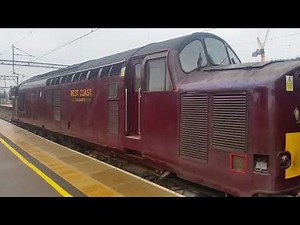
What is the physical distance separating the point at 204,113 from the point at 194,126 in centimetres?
33

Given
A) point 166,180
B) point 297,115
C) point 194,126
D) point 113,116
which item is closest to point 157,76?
point 194,126

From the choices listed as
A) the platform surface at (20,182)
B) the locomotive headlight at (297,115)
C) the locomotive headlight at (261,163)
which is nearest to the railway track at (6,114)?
Result: the platform surface at (20,182)

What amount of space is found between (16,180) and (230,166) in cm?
447

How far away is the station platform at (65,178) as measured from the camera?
6266mm

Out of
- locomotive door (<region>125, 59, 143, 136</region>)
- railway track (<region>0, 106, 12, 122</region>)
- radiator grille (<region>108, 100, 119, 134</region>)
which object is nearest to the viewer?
locomotive door (<region>125, 59, 143, 136</region>)

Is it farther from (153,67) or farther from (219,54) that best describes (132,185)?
(219,54)

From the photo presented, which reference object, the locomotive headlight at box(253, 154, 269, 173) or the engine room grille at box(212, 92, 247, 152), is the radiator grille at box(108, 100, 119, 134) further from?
the locomotive headlight at box(253, 154, 269, 173)

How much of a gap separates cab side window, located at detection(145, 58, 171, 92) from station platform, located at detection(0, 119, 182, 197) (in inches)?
72.0

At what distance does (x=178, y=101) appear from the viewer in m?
6.32

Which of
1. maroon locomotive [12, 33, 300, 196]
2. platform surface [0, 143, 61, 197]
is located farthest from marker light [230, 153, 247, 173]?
platform surface [0, 143, 61, 197]

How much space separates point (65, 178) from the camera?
24.0 feet

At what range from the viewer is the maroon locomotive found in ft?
15.9

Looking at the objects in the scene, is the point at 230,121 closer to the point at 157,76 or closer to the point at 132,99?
the point at 157,76

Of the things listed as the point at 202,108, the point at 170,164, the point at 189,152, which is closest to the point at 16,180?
the point at 170,164
